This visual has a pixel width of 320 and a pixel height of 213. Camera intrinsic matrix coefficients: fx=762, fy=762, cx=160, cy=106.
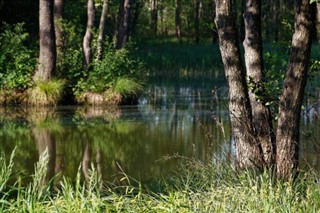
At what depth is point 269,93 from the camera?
7.79m

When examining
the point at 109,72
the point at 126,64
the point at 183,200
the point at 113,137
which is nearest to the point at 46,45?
the point at 109,72

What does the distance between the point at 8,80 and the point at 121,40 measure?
14.2 ft

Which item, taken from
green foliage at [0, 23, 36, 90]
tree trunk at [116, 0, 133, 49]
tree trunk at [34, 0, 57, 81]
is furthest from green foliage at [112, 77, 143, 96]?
tree trunk at [116, 0, 133, 49]

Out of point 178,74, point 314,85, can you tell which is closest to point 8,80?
point 314,85

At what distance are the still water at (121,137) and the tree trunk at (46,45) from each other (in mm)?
1363

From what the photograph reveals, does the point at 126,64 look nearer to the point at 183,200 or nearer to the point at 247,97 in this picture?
the point at 247,97

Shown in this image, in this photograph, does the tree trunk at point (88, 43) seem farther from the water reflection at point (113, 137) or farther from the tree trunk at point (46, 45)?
the water reflection at point (113, 137)

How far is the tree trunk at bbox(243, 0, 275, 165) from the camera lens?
798 cm

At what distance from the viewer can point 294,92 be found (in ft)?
23.9

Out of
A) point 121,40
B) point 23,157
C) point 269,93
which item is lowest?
point 23,157

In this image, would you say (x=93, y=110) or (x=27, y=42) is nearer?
(x=93, y=110)

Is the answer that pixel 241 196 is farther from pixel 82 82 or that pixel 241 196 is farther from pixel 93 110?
pixel 82 82

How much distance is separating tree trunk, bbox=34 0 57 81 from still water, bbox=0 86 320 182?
136 centimetres

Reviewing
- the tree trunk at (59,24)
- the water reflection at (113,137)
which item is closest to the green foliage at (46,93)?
the water reflection at (113,137)
